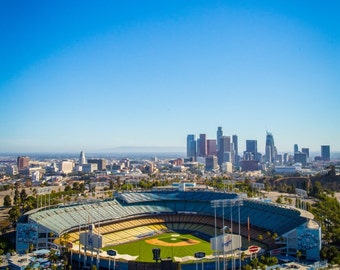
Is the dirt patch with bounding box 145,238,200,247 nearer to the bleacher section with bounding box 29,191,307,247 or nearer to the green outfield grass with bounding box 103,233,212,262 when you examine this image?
the green outfield grass with bounding box 103,233,212,262

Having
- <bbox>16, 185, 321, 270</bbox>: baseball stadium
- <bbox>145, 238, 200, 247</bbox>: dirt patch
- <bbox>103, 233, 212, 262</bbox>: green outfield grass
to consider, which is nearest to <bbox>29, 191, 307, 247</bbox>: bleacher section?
<bbox>16, 185, 321, 270</bbox>: baseball stadium

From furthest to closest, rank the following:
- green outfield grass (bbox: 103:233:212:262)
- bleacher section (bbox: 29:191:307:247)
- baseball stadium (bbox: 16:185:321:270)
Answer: bleacher section (bbox: 29:191:307:247) < green outfield grass (bbox: 103:233:212:262) < baseball stadium (bbox: 16:185:321:270)

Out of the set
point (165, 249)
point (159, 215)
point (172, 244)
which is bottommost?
point (165, 249)

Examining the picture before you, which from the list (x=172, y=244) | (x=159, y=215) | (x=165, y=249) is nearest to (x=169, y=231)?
(x=159, y=215)

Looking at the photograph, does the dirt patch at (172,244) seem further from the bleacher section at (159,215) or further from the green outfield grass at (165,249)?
the bleacher section at (159,215)

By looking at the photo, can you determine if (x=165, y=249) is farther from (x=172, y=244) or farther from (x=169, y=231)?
(x=169, y=231)

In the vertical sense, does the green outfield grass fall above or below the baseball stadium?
below

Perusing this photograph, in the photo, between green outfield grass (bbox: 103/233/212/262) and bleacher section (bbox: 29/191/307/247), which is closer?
green outfield grass (bbox: 103/233/212/262)

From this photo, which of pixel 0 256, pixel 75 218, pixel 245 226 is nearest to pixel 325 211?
pixel 245 226

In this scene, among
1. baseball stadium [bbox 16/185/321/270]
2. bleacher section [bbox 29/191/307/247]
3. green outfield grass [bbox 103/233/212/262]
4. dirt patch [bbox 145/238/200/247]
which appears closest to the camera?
baseball stadium [bbox 16/185/321/270]
